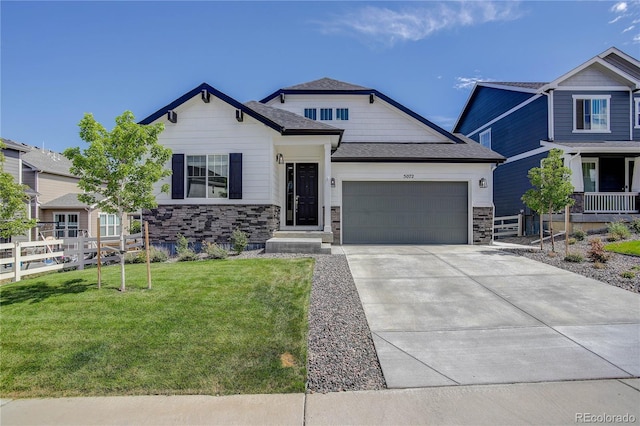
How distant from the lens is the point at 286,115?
12.6 m

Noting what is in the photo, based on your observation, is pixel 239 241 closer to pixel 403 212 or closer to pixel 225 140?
pixel 225 140

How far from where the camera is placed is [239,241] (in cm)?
1023

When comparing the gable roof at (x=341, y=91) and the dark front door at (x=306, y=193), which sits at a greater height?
the gable roof at (x=341, y=91)

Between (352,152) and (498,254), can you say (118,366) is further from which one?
(352,152)

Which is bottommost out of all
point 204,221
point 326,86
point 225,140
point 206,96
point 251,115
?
point 204,221

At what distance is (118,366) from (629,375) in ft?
18.5

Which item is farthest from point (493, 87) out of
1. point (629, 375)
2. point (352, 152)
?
point (629, 375)

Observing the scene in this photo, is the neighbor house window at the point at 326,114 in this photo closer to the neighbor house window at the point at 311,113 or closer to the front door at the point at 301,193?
the neighbor house window at the point at 311,113

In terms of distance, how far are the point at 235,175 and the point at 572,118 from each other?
15.6 m

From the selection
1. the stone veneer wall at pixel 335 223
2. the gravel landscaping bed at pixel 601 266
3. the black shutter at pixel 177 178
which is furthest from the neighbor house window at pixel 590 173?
the black shutter at pixel 177 178

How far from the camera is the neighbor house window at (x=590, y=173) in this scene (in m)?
16.4

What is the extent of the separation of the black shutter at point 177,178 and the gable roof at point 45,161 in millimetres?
13480

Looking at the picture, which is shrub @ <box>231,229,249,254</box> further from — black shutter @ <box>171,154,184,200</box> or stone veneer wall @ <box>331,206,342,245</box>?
stone veneer wall @ <box>331,206,342,245</box>

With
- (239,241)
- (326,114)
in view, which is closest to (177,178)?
(239,241)
